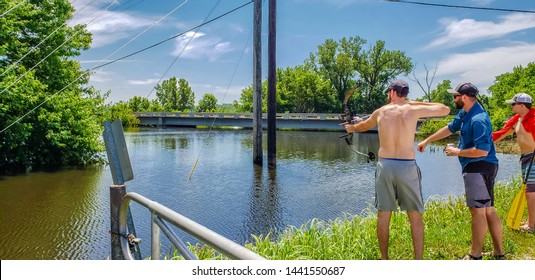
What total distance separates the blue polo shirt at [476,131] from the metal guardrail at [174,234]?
2.99 metres

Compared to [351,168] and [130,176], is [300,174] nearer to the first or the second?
[351,168]

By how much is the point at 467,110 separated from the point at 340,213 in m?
5.93

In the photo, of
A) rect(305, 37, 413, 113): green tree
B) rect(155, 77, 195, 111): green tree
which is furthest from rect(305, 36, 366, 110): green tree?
rect(155, 77, 195, 111): green tree

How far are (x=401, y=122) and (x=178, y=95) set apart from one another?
9172 cm

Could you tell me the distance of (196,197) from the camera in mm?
11523

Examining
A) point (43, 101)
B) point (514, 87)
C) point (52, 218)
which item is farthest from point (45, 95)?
point (514, 87)

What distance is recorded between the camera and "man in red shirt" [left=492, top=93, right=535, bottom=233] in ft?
16.3

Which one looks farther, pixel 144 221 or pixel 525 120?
pixel 144 221

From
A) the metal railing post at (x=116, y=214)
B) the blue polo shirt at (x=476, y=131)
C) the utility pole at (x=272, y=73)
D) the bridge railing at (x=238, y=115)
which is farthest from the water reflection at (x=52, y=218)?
the bridge railing at (x=238, y=115)

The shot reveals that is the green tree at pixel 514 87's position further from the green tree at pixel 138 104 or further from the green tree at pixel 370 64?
the green tree at pixel 138 104

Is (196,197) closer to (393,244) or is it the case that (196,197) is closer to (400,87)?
(393,244)

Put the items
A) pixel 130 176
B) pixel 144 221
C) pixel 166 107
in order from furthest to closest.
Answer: pixel 166 107 → pixel 144 221 → pixel 130 176

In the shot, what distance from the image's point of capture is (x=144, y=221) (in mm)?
8727
